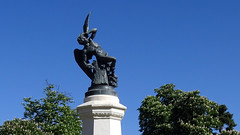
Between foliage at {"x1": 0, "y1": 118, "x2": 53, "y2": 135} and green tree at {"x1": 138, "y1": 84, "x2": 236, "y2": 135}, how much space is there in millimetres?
13867

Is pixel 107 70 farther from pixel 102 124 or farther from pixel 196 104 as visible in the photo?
pixel 196 104

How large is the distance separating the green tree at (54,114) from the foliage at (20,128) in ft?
8.52

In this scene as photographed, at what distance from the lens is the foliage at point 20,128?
103 feet

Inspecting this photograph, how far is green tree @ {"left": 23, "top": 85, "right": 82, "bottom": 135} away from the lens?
116ft

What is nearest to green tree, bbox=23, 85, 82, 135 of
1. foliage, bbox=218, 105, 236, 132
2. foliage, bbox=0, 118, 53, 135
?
foliage, bbox=0, 118, 53, 135

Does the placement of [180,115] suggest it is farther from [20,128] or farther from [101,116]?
Result: [101,116]

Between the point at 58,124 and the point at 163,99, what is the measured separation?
1623 cm

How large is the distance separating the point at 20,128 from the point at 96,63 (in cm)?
2093

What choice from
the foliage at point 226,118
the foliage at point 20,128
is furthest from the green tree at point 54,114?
the foliage at point 226,118

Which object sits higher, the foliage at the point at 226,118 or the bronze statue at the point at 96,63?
the foliage at the point at 226,118

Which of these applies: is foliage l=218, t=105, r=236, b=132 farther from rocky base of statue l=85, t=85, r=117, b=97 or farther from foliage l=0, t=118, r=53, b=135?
rocky base of statue l=85, t=85, r=117, b=97

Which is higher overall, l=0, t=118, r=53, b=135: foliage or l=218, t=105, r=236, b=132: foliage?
l=218, t=105, r=236, b=132: foliage

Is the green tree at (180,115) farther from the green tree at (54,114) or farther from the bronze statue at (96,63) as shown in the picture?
the bronze statue at (96,63)

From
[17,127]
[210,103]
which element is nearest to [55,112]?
[17,127]
